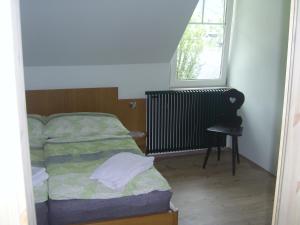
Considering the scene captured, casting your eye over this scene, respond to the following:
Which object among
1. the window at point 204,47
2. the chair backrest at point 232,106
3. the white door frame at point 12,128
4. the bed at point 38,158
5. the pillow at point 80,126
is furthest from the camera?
the window at point 204,47

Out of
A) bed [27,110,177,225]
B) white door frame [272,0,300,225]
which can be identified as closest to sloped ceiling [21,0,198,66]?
bed [27,110,177,225]

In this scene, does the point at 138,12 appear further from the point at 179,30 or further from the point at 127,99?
the point at 127,99

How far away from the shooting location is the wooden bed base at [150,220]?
2.22 metres

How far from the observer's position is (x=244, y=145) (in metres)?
4.28

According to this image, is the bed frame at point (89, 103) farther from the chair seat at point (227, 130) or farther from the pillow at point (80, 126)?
the chair seat at point (227, 130)

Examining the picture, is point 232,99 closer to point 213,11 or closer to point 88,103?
point 213,11

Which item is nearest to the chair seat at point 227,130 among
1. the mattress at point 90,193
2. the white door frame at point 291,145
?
the mattress at point 90,193

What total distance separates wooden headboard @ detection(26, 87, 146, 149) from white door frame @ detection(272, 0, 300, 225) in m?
2.98

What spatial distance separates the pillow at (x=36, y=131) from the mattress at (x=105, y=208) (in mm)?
1024

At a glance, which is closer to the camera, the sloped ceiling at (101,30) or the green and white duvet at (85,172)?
the green and white duvet at (85,172)

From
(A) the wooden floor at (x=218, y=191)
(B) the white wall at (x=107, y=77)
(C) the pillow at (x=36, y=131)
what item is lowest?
(A) the wooden floor at (x=218, y=191)

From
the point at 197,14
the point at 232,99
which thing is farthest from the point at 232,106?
the point at 197,14

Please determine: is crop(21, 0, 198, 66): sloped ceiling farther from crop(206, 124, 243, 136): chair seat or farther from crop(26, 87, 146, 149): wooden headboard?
crop(206, 124, 243, 136): chair seat

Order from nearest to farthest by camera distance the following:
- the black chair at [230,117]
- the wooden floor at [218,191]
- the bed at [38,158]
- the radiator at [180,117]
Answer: the bed at [38,158], the wooden floor at [218,191], the black chair at [230,117], the radiator at [180,117]
